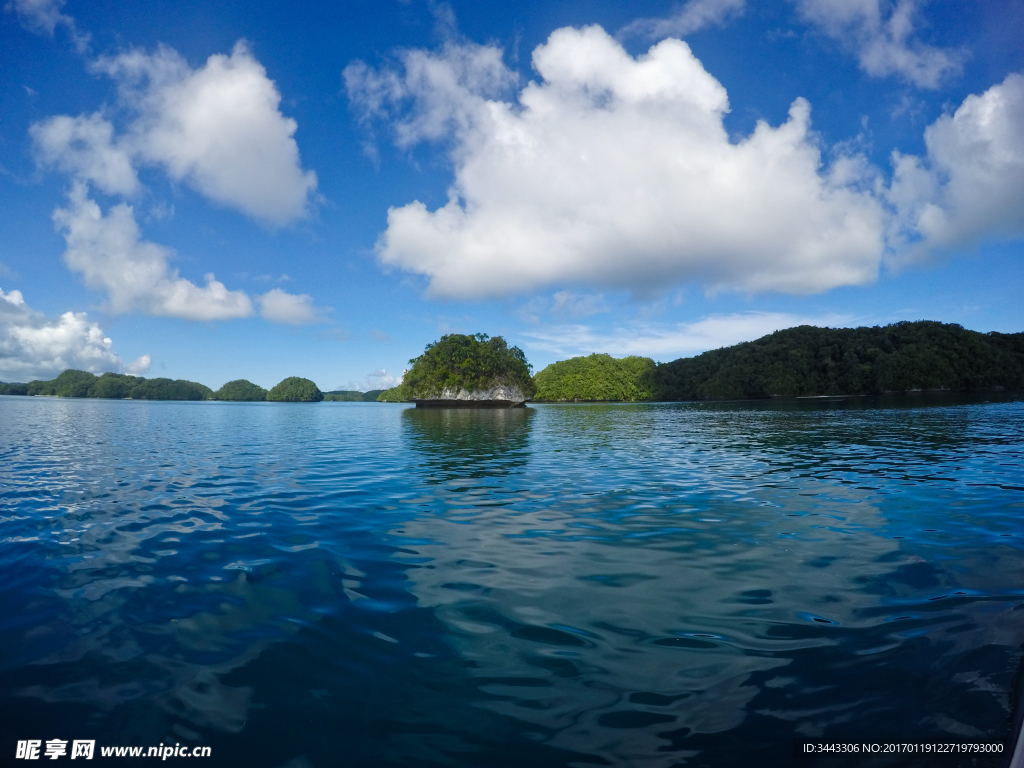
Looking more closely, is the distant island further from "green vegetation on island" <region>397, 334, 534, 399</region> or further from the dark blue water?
the dark blue water

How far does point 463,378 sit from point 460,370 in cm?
254

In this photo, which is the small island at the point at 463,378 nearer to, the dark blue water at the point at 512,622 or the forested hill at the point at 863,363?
the forested hill at the point at 863,363

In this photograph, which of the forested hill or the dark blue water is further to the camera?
the forested hill

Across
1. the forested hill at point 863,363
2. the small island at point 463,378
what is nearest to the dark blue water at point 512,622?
the small island at point 463,378

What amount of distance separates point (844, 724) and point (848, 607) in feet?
9.54

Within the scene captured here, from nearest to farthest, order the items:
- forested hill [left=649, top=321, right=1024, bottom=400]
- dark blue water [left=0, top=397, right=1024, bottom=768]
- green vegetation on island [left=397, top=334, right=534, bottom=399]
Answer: dark blue water [left=0, top=397, right=1024, bottom=768] → forested hill [left=649, top=321, right=1024, bottom=400] → green vegetation on island [left=397, top=334, right=534, bottom=399]

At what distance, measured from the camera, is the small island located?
13575 centimetres

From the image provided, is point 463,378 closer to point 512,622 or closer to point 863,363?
point 863,363

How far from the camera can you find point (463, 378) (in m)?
137

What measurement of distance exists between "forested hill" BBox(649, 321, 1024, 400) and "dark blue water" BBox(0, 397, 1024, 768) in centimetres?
15225

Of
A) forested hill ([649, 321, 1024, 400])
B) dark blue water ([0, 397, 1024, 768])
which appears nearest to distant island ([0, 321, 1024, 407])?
forested hill ([649, 321, 1024, 400])

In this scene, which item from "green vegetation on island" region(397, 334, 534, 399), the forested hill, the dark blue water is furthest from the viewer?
"green vegetation on island" region(397, 334, 534, 399)

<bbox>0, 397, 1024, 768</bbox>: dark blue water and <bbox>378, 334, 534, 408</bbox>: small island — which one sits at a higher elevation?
<bbox>378, 334, 534, 408</bbox>: small island

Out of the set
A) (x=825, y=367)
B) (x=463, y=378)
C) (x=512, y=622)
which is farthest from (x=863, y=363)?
(x=512, y=622)
